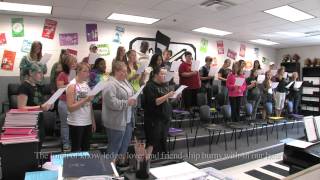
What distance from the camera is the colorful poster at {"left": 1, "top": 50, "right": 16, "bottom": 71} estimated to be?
5438 millimetres

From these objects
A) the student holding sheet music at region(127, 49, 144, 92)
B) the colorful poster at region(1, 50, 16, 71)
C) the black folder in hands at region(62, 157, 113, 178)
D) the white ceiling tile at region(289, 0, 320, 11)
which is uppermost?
the white ceiling tile at region(289, 0, 320, 11)

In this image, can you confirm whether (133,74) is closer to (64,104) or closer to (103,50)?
(64,104)

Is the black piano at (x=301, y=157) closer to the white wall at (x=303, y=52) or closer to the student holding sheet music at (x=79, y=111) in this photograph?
the student holding sheet music at (x=79, y=111)

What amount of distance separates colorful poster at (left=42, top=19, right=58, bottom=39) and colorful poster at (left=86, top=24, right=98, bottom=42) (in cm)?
72

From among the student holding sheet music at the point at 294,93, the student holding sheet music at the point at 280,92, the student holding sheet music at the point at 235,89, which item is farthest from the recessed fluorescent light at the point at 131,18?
the student holding sheet music at the point at 294,93

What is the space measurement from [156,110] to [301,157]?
1.71 m

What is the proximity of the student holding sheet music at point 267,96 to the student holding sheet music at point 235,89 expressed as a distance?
43.5 inches

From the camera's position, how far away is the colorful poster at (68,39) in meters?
5.95

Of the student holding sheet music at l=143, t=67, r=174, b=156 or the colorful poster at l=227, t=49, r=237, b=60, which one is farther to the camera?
the colorful poster at l=227, t=49, r=237, b=60

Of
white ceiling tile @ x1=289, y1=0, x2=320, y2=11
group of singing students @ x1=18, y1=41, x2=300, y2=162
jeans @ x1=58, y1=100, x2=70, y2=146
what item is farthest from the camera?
white ceiling tile @ x1=289, y1=0, x2=320, y2=11

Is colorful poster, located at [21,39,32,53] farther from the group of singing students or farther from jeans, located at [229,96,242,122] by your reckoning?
jeans, located at [229,96,242,122]

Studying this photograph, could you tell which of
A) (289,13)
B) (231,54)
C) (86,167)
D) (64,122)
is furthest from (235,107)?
(86,167)

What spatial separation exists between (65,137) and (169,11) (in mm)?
3298

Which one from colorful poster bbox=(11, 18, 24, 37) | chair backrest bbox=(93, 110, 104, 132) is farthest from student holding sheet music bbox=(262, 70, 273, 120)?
colorful poster bbox=(11, 18, 24, 37)
